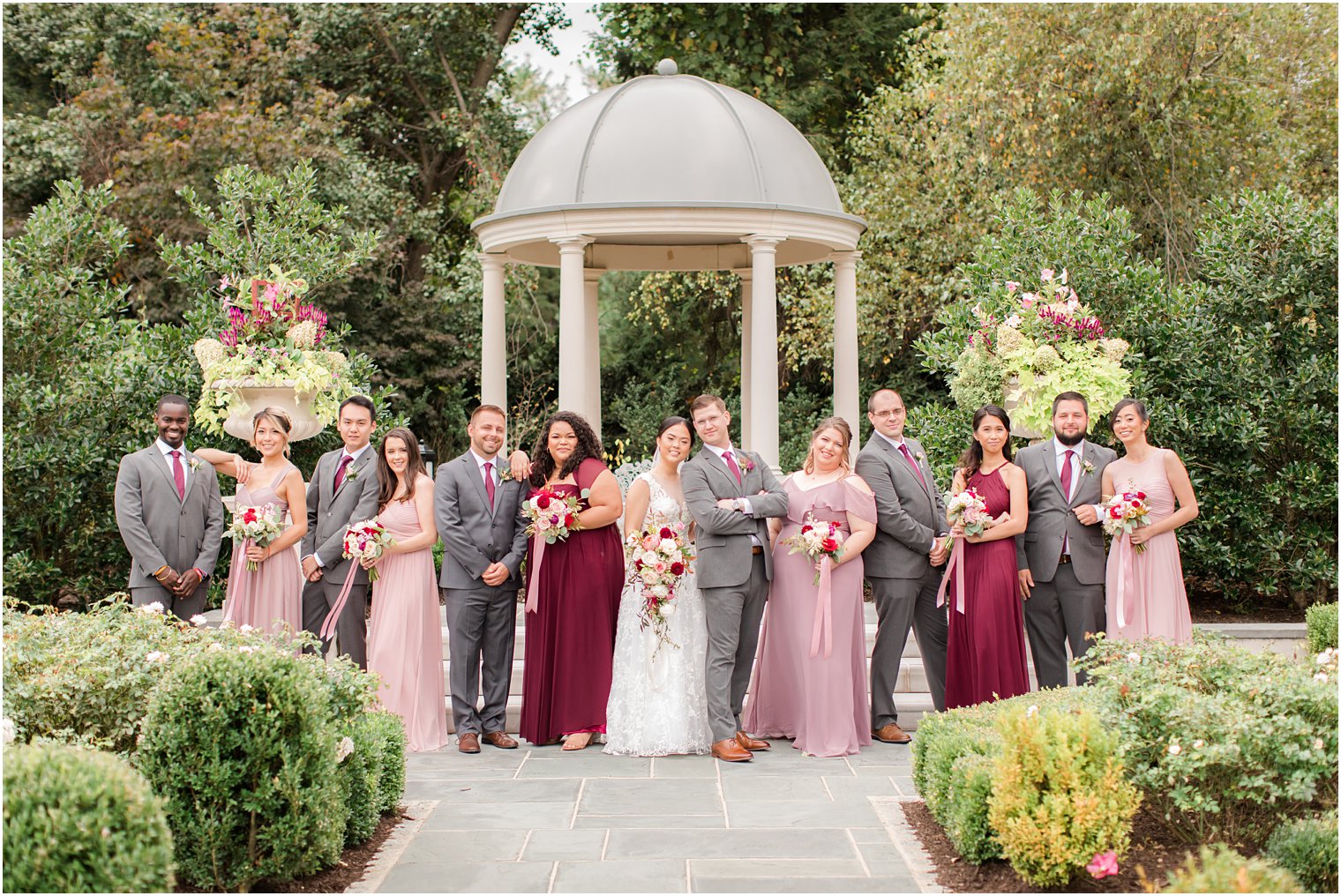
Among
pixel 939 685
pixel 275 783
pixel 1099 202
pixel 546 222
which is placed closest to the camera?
pixel 275 783

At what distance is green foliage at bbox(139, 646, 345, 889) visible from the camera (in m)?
4.64

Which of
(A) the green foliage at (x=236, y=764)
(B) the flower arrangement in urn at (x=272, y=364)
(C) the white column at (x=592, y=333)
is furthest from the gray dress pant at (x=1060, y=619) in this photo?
(C) the white column at (x=592, y=333)

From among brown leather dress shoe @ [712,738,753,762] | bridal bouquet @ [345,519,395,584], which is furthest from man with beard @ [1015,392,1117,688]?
bridal bouquet @ [345,519,395,584]

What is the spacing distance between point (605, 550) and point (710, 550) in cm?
77

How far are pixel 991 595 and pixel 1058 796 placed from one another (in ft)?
10.1

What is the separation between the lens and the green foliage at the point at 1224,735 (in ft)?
15.2

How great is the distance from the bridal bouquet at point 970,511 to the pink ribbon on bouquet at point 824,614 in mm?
852

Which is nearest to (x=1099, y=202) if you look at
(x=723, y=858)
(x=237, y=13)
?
(x=723, y=858)

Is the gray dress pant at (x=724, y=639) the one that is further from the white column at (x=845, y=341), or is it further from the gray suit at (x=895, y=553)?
the white column at (x=845, y=341)

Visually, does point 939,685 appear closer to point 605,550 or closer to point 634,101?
point 605,550

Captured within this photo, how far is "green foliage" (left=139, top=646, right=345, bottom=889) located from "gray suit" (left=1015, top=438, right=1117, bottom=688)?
4.68 m

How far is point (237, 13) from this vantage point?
65.1 feet

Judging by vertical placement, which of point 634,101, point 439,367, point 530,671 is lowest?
point 530,671

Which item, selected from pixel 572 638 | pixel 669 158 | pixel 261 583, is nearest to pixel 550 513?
pixel 572 638
